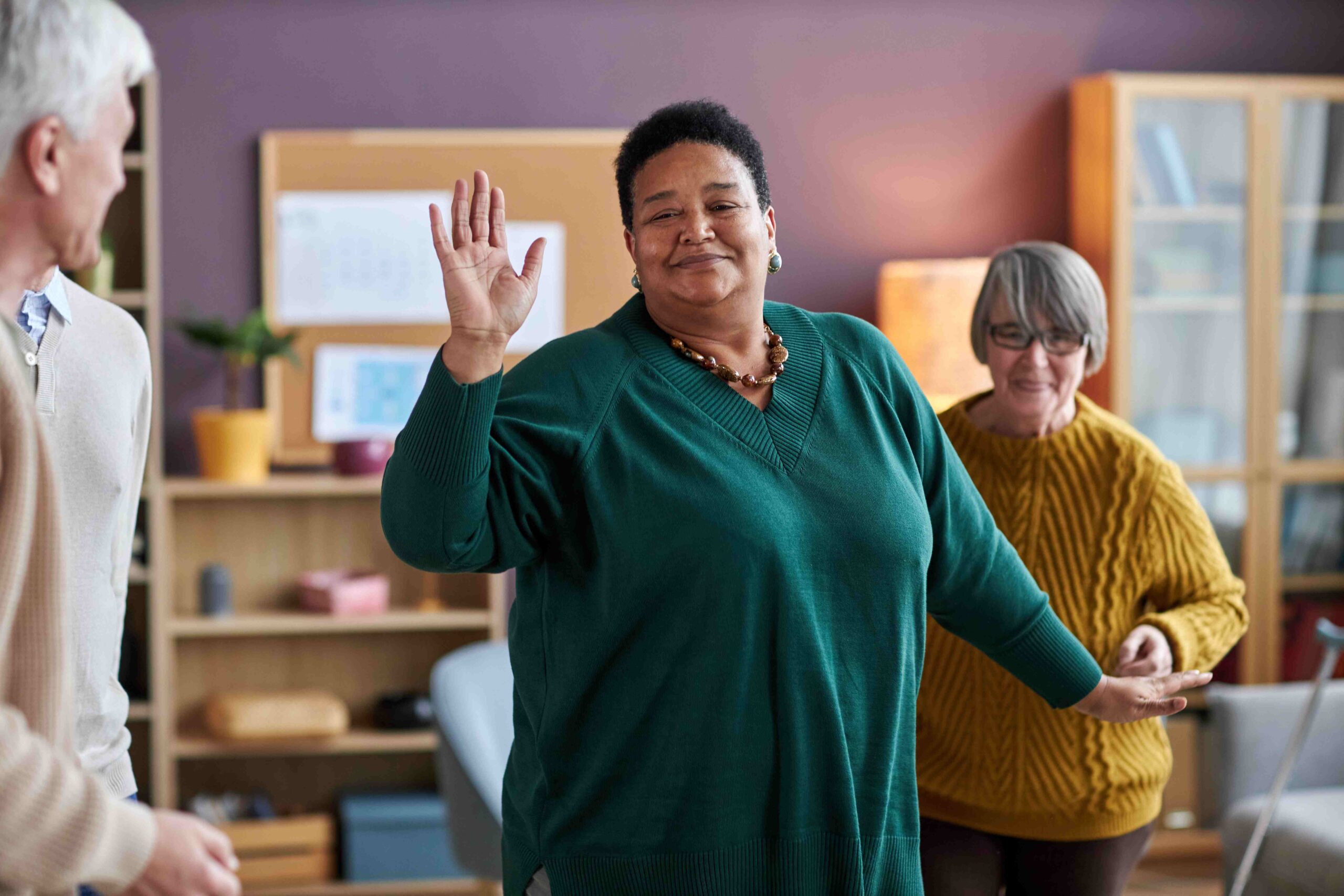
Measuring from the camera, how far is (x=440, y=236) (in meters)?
1.19

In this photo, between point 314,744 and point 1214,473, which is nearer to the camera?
point 314,744

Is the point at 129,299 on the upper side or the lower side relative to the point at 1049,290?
upper

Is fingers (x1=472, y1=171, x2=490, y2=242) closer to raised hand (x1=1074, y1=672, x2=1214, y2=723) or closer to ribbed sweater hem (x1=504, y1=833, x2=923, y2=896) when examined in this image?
ribbed sweater hem (x1=504, y1=833, x2=923, y2=896)

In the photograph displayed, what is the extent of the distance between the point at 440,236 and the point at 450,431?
0.21 m

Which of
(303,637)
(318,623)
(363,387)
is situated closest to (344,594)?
(318,623)

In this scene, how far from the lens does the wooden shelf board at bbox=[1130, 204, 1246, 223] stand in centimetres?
355

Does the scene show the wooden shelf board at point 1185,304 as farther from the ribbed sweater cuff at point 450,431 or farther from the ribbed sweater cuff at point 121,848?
the ribbed sweater cuff at point 121,848

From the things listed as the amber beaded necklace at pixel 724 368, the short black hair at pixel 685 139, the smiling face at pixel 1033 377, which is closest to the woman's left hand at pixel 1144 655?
the smiling face at pixel 1033 377

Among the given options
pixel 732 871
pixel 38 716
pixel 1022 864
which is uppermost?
pixel 38 716

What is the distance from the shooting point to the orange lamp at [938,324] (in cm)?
331

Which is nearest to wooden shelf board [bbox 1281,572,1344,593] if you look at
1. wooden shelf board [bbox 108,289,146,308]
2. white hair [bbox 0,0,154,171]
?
wooden shelf board [bbox 108,289,146,308]

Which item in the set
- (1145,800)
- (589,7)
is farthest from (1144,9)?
(1145,800)

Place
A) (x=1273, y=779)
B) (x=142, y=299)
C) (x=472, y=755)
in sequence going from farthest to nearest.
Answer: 1. (x=142, y=299)
2. (x=1273, y=779)
3. (x=472, y=755)

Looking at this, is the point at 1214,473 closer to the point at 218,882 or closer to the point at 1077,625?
the point at 1077,625
